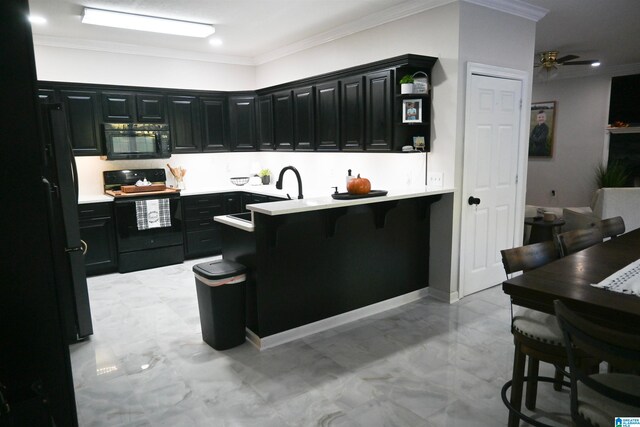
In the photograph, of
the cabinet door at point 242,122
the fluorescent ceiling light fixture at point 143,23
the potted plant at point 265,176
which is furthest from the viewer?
the potted plant at point 265,176

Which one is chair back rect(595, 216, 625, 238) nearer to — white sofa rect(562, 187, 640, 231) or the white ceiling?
the white ceiling

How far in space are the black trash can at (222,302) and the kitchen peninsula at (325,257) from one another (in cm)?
10

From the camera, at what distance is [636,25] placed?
5.16 m

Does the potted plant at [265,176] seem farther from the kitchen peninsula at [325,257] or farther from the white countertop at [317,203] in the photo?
the white countertop at [317,203]

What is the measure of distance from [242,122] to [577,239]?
15.8 feet

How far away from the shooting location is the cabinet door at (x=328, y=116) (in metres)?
4.77

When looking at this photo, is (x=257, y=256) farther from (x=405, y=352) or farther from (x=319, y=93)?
(x=319, y=93)

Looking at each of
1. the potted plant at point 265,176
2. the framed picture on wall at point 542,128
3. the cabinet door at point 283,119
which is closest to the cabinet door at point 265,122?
the cabinet door at point 283,119

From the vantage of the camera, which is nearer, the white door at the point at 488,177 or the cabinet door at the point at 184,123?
the white door at the point at 488,177

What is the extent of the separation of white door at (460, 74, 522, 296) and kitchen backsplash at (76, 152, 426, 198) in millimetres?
519

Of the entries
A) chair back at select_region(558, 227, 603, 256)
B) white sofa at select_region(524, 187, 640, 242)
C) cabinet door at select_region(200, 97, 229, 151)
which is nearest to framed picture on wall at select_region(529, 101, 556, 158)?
white sofa at select_region(524, 187, 640, 242)

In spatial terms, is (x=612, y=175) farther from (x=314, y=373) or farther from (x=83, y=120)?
(x=83, y=120)

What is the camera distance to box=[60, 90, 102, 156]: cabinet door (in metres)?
5.26

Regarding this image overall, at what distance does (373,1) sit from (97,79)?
369cm
